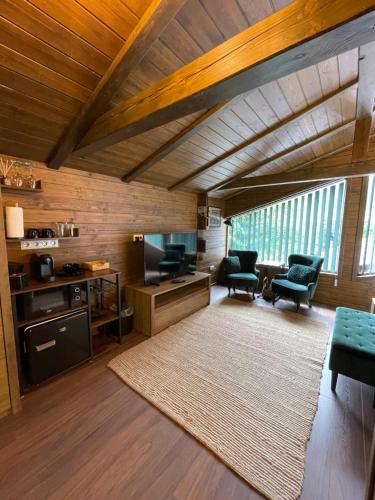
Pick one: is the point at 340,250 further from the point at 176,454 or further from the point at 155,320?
the point at 176,454

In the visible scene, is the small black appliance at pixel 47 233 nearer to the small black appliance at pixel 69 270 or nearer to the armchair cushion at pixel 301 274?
the small black appliance at pixel 69 270

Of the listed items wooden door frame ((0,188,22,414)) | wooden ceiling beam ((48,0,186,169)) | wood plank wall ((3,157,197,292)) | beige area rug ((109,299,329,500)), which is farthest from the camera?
wood plank wall ((3,157,197,292))

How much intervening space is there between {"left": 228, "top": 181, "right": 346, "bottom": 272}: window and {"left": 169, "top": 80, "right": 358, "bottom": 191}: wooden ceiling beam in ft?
6.65

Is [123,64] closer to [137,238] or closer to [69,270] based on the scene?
[69,270]

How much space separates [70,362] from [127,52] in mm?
2499

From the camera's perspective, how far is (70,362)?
1.99 m

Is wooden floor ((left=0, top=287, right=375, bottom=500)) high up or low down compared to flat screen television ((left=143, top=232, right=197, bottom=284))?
down

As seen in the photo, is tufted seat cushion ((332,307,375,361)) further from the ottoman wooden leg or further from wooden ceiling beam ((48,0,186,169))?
wooden ceiling beam ((48,0,186,169))

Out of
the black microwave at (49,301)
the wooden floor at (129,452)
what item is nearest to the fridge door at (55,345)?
the black microwave at (49,301)

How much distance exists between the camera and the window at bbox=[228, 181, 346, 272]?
151 inches

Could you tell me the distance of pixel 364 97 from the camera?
Answer: 6.70 ft

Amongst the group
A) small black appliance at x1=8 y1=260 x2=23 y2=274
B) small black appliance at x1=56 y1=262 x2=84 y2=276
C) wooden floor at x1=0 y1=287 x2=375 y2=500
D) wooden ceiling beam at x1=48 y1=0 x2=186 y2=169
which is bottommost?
wooden floor at x1=0 y1=287 x2=375 y2=500

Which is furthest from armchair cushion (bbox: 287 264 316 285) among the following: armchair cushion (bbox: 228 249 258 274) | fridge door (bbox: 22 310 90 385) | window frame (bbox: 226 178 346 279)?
fridge door (bbox: 22 310 90 385)

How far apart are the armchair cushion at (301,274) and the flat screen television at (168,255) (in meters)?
1.82
